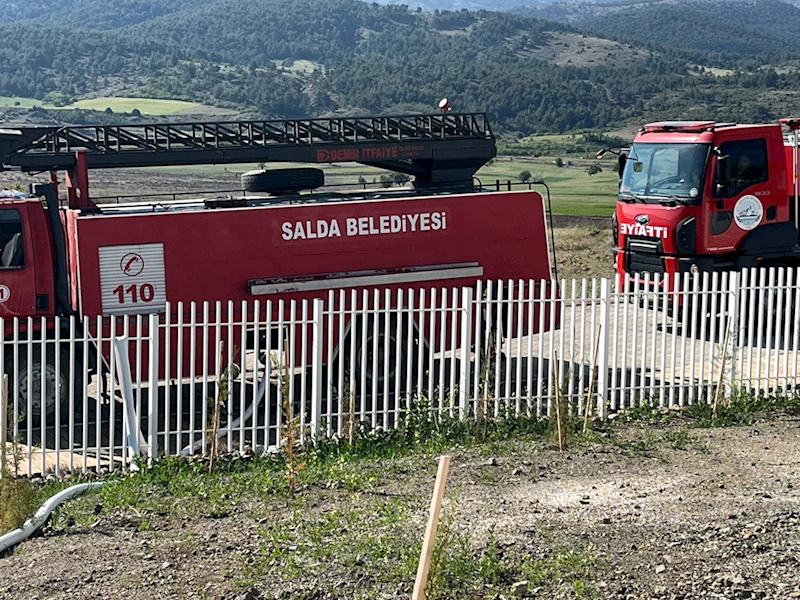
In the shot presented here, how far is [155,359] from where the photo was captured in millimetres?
10000

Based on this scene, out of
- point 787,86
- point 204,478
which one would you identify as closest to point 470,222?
point 204,478

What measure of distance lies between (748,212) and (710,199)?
69 cm

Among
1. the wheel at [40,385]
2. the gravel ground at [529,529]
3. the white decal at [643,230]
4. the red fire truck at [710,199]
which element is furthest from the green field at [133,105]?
the gravel ground at [529,529]

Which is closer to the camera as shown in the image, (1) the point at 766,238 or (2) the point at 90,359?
(2) the point at 90,359

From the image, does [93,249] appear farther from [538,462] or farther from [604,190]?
[604,190]

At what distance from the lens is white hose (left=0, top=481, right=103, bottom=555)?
7.59m

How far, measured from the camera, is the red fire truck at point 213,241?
12531mm

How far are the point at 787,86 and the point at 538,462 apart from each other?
410 ft

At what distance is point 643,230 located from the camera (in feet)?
56.9

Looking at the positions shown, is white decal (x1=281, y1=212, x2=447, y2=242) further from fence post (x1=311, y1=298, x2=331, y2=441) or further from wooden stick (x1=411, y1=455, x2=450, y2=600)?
wooden stick (x1=411, y1=455, x2=450, y2=600)

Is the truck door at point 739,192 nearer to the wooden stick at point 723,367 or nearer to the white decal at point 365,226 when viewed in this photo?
the white decal at point 365,226

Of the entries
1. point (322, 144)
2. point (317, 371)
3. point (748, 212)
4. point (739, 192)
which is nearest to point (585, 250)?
point (748, 212)

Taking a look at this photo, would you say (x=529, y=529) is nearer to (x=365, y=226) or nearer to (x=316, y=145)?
(x=365, y=226)

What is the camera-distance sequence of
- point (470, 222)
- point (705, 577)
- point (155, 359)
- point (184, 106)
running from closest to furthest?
point (705, 577) → point (155, 359) → point (470, 222) → point (184, 106)
